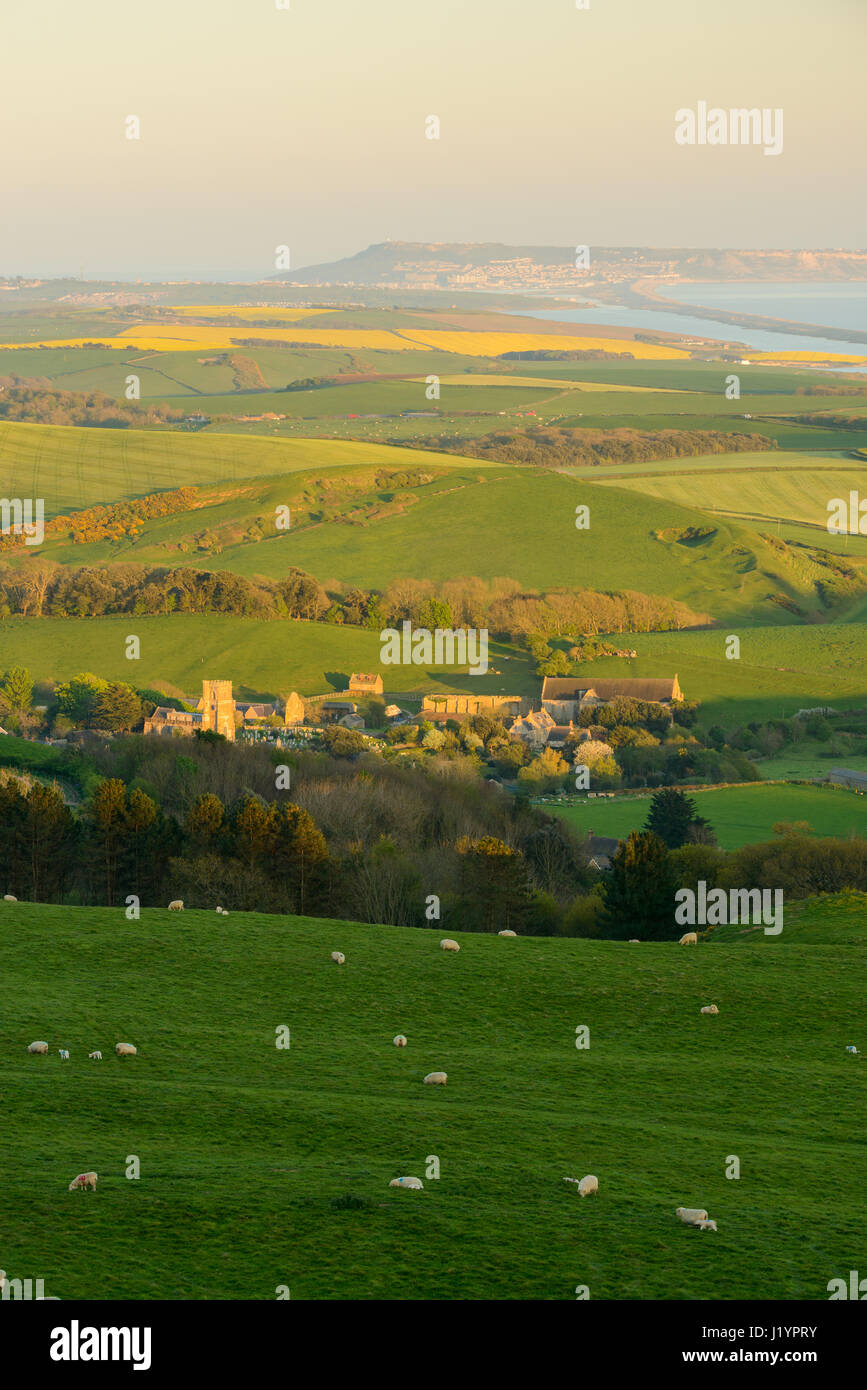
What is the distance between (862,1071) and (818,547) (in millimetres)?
176920

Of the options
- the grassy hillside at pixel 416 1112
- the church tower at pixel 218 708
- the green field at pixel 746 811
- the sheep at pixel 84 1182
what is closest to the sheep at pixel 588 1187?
the grassy hillside at pixel 416 1112

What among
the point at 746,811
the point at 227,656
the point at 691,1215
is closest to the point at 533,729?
the point at 746,811

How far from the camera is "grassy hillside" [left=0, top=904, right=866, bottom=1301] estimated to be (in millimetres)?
15336

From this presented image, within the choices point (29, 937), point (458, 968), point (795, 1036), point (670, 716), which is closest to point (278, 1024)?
point (458, 968)

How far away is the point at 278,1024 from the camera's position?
25.3m

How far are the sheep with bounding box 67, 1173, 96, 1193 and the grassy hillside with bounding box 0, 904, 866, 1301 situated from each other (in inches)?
7.4

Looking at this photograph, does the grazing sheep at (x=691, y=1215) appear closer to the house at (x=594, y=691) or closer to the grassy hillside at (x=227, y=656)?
the house at (x=594, y=691)

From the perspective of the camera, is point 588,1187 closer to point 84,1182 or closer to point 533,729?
point 84,1182

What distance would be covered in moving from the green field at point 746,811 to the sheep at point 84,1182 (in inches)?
2532

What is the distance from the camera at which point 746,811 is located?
88688mm

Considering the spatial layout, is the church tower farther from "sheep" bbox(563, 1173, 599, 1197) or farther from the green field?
"sheep" bbox(563, 1173, 599, 1197)

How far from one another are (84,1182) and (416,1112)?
516 cm

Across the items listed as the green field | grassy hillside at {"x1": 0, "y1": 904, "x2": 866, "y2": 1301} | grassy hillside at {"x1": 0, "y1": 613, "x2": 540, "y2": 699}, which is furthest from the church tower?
grassy hillside at {"x1": 0, "y1": 904, "x2": 866, "y2": 1301}
